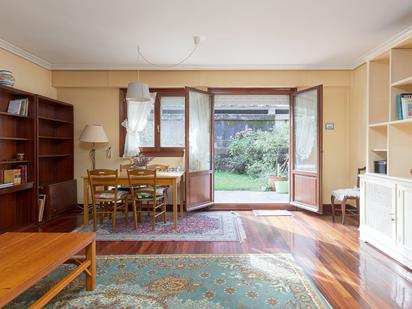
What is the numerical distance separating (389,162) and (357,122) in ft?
6.14

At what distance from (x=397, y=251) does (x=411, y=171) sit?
860 mm

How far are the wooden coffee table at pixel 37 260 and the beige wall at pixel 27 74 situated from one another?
2803 mm

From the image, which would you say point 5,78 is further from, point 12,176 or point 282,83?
point 282,83

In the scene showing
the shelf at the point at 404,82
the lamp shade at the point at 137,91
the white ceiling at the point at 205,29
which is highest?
the white ceiling at the point at 205,29

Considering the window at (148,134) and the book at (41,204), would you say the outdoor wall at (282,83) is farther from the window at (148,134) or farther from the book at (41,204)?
the book at (41,204)

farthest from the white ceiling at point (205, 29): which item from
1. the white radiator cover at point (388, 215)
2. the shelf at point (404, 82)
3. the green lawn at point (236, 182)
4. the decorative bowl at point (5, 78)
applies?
the green lawn at point (236, 182)

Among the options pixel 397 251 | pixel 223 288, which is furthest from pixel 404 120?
pixel 223 288

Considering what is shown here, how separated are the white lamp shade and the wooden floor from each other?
1293 mm

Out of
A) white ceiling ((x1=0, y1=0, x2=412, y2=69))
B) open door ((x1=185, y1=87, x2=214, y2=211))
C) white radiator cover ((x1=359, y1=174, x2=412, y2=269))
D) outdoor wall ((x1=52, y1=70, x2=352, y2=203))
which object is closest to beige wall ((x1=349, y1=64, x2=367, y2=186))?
outdoor wall ((x1=52, y1=70, x2=352, y2=203))

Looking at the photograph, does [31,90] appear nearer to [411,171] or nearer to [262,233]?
[262,233]

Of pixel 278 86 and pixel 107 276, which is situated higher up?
pixel 278 86

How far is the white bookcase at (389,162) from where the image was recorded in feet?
8.95

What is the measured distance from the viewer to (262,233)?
367 cm

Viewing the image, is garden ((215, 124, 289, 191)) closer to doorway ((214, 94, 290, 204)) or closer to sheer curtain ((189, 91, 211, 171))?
doorway ((214, 94, 290, 204))
